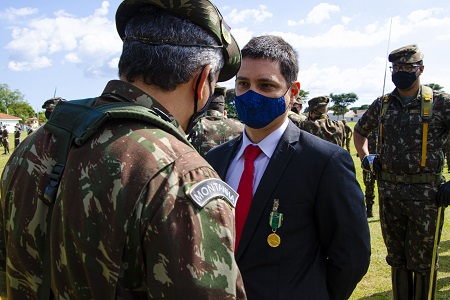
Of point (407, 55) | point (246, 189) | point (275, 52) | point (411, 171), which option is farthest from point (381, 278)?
point (275, 52)

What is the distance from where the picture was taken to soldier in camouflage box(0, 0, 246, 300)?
1086mm

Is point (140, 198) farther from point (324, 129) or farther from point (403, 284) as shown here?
point (324, 129)

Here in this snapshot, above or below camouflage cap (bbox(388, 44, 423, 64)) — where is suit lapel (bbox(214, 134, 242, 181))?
below

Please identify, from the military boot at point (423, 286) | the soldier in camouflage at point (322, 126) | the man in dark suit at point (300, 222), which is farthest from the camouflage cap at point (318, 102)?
the man in dark suit at point (300, 222)

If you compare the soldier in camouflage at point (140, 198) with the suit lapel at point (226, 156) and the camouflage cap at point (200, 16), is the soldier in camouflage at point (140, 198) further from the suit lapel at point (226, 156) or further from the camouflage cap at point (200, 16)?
the suit lapel at point (226, 156)

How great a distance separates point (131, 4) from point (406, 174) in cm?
363

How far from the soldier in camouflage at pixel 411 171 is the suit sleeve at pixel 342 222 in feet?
7.15

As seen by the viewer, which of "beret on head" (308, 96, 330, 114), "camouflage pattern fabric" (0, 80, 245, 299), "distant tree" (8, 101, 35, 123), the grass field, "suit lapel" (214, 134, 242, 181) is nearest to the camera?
"camouflage pattern fabric" (0, 80, 245, 299)

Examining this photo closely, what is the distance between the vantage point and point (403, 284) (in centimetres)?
420

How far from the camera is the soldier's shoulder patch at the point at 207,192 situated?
1.10 meters

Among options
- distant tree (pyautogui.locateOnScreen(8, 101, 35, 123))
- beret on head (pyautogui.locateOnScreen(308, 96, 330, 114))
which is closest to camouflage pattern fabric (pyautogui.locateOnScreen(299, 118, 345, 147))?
beret on head (pyautogui.locateOnScreen(308, 96, 330, 114))

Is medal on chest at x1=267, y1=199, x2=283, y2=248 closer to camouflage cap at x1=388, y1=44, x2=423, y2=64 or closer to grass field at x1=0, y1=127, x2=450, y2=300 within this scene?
camouflage cap at x1=388, y1=44, x2=423, y2=64

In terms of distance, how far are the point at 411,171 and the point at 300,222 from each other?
2541 millimetres

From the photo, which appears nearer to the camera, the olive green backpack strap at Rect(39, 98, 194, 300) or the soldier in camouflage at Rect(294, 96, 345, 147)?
the olive green backpack strap at Rect(39, 98, 194, 300)
